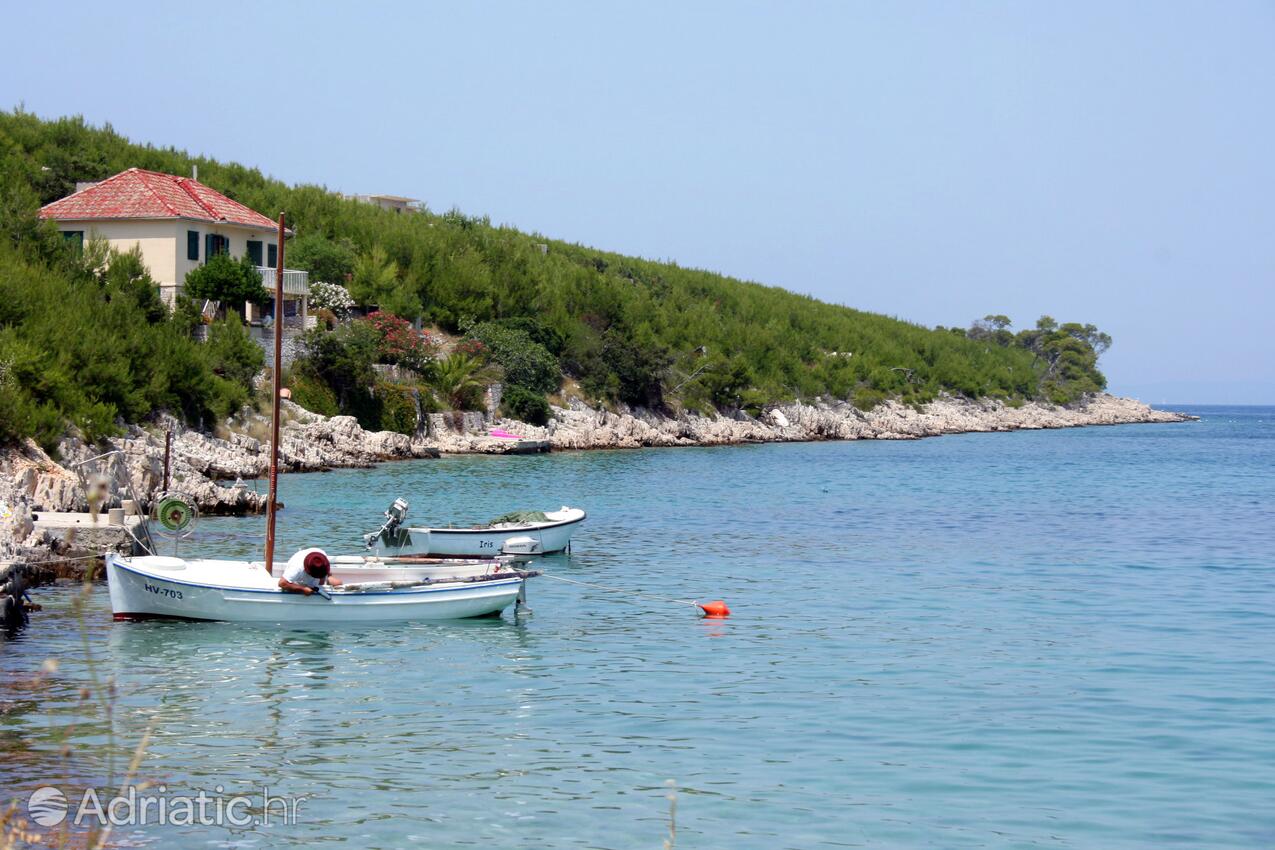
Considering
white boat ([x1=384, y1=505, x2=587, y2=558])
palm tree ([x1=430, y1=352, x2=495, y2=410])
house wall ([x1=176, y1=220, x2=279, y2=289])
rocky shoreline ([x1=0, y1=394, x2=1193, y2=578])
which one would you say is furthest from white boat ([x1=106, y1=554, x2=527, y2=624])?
palm tree ([x1=430, y1=352, x2=495, y2=410])

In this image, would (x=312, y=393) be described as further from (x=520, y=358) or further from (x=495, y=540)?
(x=495, y=540)

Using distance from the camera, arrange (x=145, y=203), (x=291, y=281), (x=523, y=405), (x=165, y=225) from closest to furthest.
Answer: (x=165, y=225) → (x=145, y=203) → (x=291, y=281) → (x=523, y=405)

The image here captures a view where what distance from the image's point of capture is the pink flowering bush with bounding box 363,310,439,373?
2409 inches

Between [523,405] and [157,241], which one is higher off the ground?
[157,241]

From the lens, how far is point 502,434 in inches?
2452

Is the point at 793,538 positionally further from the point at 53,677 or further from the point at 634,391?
the point at 634,391

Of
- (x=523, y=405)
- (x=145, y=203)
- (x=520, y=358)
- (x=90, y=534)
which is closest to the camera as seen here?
(x=90, y=534)

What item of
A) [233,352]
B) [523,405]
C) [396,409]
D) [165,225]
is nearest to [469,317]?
[523,405]

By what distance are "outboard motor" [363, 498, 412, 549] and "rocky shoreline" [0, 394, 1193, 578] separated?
463 cm

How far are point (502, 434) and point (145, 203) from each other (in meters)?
18.9

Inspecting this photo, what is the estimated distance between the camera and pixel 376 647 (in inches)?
738

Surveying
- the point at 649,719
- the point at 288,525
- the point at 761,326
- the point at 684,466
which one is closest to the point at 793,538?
the point at 288,525

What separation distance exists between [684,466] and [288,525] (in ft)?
95.3

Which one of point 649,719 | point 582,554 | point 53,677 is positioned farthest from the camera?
point 582,554
